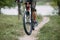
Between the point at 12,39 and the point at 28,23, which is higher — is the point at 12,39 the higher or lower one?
the lower one

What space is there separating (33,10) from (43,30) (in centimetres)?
285

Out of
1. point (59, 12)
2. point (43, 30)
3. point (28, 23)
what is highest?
point (28, 23)

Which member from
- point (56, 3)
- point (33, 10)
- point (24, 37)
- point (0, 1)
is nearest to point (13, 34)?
point (24, 37)

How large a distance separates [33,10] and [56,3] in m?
13.8

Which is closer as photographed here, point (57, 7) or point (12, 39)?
point (12, 39)

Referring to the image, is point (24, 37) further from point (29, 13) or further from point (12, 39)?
point (29, 13)

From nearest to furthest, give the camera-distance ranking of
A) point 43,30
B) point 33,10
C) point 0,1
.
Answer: point 33,10
point 43,30
point 0,1

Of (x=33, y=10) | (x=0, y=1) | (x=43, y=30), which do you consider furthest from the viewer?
(x=0, y=1)

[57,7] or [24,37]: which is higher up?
[24,37]

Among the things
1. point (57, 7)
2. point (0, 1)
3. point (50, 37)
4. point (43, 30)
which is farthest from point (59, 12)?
point (50, 37)

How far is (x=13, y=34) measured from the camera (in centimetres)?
998

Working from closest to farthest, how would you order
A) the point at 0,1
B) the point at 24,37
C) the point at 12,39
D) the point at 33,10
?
the point at 33,10, the point at 12,39, the point at 24,37, the point at 0,1

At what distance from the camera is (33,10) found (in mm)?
8305

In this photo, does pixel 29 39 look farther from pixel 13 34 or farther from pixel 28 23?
pixel 28 23
